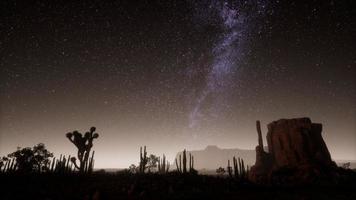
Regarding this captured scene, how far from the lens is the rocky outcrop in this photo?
30.1 m

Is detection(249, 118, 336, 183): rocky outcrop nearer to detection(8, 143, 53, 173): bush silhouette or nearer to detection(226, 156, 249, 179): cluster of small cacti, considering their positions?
detection(226, 156, 249, 179): cluster of small cacti

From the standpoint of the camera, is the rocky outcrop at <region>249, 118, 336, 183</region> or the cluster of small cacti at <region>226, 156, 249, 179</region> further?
the rocky outcrop at <region>249, 118, 336, 183</region>

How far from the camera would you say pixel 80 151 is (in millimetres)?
22469

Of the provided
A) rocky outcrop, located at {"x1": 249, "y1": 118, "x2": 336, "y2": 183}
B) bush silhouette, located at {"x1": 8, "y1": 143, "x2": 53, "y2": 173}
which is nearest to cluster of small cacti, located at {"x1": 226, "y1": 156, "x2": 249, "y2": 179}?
rocky outcrop, located at {"x1": 249, "y1": 118, "x2": 336, "y2": 183}

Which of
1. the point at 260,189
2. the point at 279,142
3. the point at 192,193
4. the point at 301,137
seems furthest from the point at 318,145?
the point at 192,193

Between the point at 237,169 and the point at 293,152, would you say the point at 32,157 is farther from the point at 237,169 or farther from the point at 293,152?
the point at 293,152

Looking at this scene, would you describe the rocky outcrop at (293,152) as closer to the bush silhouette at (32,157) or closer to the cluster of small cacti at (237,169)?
the cluster of small cacti at (237,169)

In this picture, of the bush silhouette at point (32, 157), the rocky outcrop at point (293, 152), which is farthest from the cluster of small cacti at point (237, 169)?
the bush silhouette at point (32, 157)

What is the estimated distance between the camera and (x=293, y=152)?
119 feet

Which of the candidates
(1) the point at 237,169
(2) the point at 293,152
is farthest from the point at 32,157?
(2) the point at 293,152

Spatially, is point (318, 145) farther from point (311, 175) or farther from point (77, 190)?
point (77, 190)

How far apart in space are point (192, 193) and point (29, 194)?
9.02 metres

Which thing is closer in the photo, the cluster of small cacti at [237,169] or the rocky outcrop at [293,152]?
the cluster of small cacti at [237,169]

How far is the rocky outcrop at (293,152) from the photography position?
30.1 m
